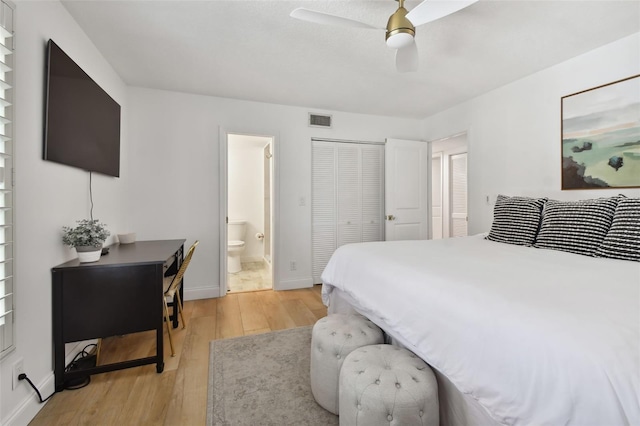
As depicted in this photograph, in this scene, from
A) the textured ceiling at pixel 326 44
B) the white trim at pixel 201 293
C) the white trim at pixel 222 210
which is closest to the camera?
the textured ceiling at pixel 326 44

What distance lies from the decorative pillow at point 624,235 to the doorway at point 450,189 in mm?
4080

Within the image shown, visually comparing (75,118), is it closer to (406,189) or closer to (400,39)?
(400,39)

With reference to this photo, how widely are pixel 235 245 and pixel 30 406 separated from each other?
327 cm

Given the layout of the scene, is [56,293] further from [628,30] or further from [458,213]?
[458,213]

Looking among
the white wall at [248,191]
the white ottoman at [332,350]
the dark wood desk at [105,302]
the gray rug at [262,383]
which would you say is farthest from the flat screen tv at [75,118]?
the white wall at [248,191]

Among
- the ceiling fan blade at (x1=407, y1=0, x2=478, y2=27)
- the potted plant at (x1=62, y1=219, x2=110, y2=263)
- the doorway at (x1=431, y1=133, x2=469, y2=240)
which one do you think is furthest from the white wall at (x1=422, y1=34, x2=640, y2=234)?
the potted plant at (x1=62, y1=219, x2=110, y2=263)

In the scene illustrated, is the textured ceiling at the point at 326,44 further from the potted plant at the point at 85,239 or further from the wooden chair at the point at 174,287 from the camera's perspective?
the wooden chair at the point at 174,287

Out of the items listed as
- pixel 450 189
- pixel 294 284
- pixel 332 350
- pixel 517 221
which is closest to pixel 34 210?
pixel 332 350

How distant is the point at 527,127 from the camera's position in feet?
9.61

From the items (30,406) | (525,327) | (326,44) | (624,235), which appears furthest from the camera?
(326,44)

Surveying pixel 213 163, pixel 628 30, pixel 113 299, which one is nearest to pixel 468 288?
pixel 113 299

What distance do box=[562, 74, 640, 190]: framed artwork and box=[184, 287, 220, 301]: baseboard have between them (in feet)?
12.7

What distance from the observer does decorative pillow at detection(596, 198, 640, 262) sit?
168cm

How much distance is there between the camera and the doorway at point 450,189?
588 cm
